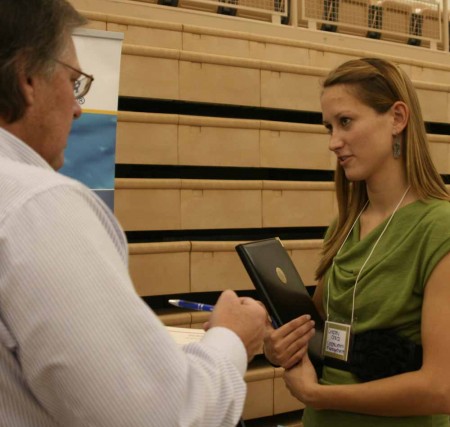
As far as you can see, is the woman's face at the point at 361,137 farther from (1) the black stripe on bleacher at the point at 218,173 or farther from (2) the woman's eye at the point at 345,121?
(1) the black stripe on bleacher at the point at 218,173

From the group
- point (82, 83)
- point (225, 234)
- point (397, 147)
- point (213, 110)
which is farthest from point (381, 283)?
point (213, 110)

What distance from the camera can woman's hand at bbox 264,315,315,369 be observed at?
1.12m

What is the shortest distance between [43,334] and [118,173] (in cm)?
247

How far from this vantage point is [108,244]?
0.55 meters

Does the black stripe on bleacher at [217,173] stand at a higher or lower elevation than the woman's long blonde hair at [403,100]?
lower

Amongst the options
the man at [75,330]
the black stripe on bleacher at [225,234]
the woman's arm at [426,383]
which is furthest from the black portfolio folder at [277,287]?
the black stripe on bleacher at [225,234]

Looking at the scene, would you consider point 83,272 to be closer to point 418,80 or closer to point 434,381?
point 434,381

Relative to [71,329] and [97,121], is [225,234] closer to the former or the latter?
[97,121]

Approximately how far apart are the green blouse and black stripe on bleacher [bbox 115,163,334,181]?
1.93 metres

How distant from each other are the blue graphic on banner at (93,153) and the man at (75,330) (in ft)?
4.98

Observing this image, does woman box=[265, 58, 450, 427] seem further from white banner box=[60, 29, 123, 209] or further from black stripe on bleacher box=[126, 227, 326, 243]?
black stripe on bleacher box=[126, 227, 326, 243]

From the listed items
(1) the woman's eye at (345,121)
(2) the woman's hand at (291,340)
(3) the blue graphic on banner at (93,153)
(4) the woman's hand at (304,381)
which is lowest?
(4) the woman's hand at (304,381)

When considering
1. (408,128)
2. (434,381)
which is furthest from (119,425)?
(408,128)

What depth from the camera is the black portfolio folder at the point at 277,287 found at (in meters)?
1.17
